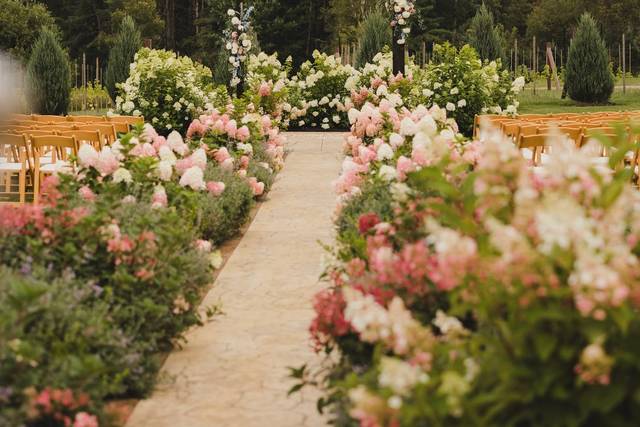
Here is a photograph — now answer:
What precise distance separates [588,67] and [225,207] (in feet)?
62.1

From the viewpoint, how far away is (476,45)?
970 inches

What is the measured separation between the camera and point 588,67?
2583 centimetres

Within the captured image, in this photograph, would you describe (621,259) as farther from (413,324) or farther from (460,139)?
(460,139)

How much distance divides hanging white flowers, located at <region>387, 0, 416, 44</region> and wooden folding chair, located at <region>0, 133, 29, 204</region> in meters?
6.80

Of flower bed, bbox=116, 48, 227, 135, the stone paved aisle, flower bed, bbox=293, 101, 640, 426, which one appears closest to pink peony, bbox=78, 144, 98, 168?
the stone paved aisle

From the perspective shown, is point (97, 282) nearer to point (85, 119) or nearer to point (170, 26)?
point (85, 119)

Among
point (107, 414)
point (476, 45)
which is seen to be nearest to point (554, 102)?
point (476, 45)

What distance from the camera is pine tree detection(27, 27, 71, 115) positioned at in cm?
2294

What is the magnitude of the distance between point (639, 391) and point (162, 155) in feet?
16.0

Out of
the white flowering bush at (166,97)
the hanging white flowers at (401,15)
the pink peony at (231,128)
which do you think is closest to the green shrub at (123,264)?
the pink peony at (231,128)

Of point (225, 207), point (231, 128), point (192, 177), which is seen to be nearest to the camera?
point (192, 177)

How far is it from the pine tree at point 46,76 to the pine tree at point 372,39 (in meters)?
6.74

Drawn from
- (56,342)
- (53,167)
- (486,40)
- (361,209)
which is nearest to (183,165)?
(361,209)

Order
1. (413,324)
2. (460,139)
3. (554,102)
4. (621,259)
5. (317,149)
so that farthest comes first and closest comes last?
1. (554,102)
2. (317,149)
3. (460,139)
4. (413,324)
5. (621,259)
